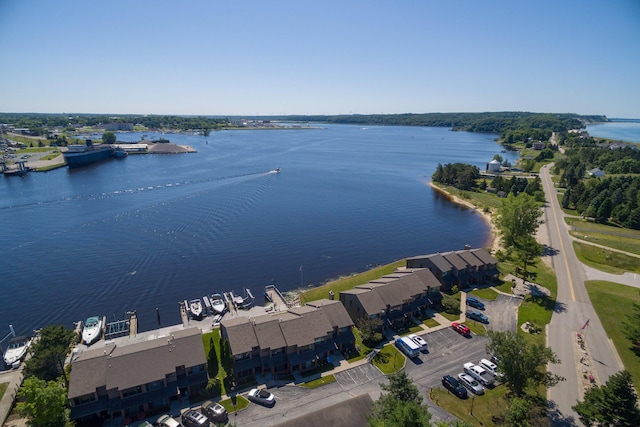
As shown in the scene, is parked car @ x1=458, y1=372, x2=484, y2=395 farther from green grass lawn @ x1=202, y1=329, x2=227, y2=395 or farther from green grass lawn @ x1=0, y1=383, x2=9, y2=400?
green grass lawn @ x1=0, y1=383, x2=9, y2=400

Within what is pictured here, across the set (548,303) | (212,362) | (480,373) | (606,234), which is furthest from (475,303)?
(606,234)

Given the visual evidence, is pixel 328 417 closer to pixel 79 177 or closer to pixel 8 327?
pixel 8 327

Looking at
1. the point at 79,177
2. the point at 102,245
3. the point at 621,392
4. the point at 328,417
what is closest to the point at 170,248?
the point at 102,245

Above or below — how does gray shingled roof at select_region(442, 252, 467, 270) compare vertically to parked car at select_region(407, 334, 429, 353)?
above

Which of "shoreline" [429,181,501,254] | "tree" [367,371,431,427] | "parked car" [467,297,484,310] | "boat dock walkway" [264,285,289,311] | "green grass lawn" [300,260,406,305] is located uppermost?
"tree" [367,371,431,427]

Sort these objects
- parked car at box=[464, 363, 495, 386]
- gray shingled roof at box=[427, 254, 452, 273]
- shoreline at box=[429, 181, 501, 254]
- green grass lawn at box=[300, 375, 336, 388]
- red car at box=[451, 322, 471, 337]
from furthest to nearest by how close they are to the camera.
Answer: shoreline at box=[429, 181, 501, 254]
gray shingled roof at box=[427, 254, 452, 273]
red car at box=[451, 322, 471, 337]
green grass lawn at box=[300, 375, 336, 388]
parked car at box=[464, 363, 495, 386]

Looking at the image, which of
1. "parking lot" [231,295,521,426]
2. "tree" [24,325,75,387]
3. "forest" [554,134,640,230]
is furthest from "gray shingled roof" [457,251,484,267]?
"forest" [554,134,640,230]

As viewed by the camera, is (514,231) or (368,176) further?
(368,176)
